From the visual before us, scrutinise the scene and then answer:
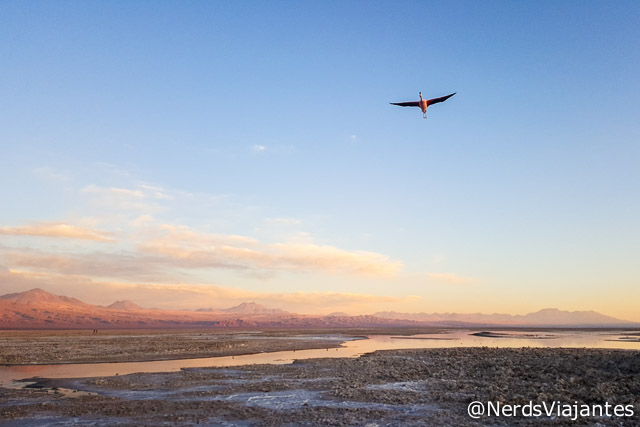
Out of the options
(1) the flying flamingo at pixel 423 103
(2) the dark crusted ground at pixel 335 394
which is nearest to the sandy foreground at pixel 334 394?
(2) the dark crusted ground at pixel 335 394

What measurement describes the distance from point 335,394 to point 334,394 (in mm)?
52

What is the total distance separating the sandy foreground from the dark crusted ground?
0.16 feet

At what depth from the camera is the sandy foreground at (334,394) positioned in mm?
16391

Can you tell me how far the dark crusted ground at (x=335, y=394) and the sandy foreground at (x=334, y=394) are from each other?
0.05 meters

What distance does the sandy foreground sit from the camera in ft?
53.8

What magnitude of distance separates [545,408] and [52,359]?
4069 cm

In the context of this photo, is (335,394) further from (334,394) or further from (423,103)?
(423,103)

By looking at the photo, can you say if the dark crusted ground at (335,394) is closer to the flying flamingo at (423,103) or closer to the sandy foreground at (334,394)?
the sandy foreground at (334,394)

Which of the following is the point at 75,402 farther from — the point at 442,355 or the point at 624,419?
the point at 442,355

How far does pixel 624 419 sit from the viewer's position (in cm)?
1530

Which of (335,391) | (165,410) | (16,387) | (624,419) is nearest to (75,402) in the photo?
(165,410)

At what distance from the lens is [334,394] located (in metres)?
21.1

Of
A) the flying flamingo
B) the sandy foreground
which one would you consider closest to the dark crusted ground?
the sandy foreground

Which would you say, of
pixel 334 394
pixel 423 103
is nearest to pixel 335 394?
pixel 334 394
